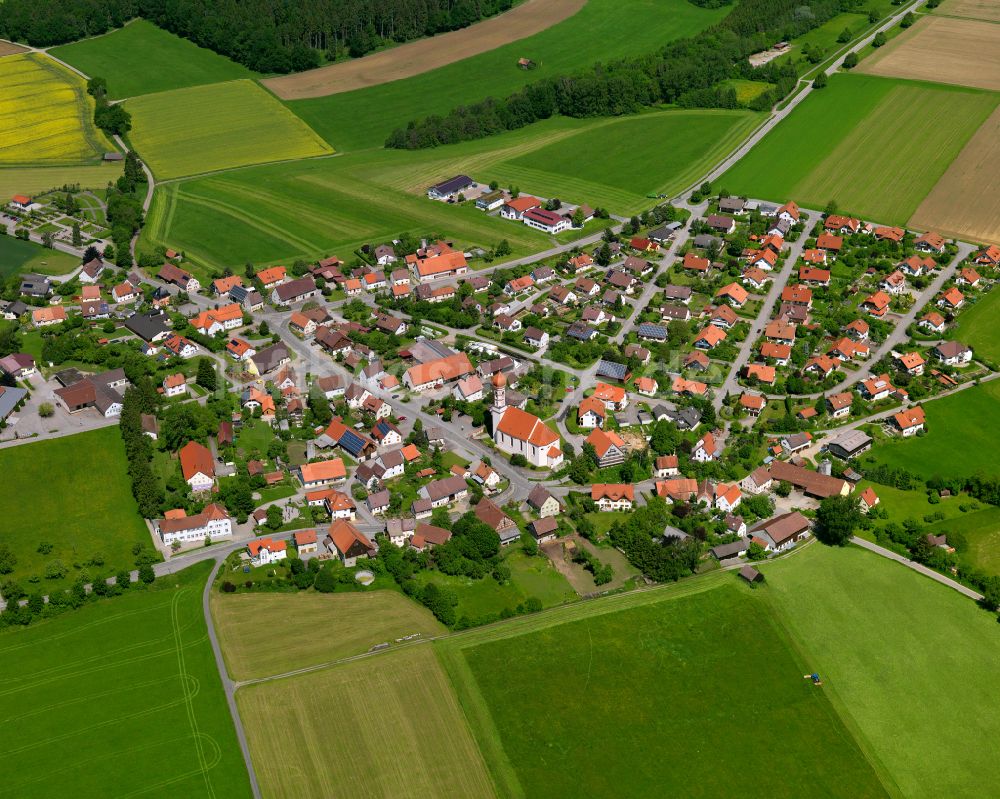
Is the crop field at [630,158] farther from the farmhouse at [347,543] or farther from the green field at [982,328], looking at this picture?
the farmhouse at [347,543]

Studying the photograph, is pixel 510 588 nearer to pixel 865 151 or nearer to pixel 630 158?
pixel 630 158

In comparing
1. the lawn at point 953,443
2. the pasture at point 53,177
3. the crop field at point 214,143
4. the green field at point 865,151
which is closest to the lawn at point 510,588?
the lawn at point 953,443

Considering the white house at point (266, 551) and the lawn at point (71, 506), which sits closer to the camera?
the white house at point (266, 551)

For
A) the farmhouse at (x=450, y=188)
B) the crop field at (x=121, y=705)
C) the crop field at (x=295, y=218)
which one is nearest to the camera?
the crop field at (x=121, y=705)

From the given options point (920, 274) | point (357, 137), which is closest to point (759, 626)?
point (920, 274)

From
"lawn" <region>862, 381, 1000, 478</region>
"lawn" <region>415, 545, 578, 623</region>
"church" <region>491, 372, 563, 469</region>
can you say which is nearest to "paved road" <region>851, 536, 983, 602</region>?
"lawn" <region>862, 381, 1000, 478</region>

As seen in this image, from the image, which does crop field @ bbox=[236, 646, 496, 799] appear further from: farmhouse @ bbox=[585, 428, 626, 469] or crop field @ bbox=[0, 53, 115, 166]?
crop field @ bbox=[0, 53, 115, 166]

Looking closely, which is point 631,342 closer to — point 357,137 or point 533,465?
point 533,465
